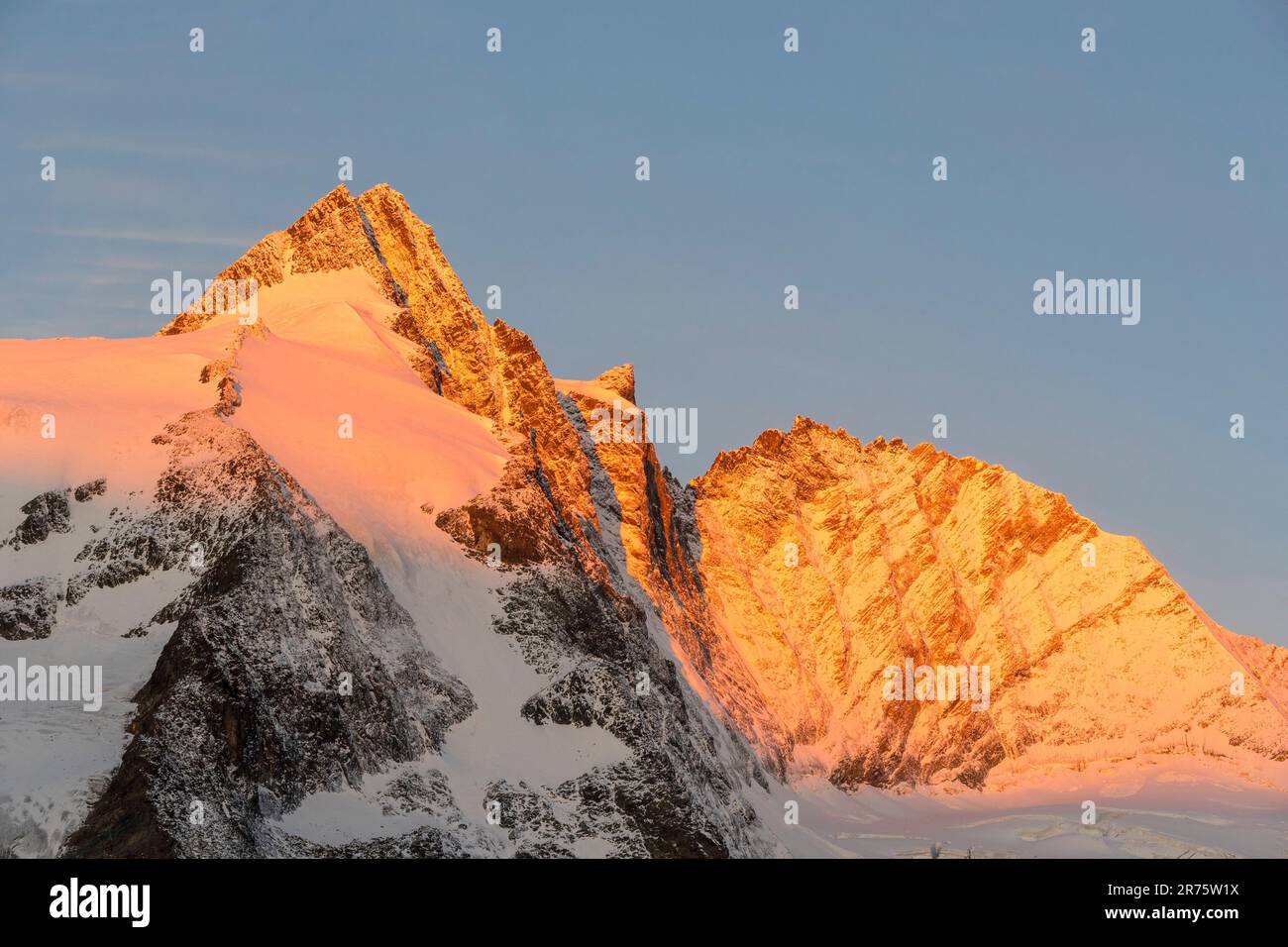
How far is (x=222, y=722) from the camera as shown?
169m

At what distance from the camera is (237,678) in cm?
17325

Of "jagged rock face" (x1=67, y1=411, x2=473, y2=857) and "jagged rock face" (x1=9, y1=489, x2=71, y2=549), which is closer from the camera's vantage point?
"jagged rock face" (x1=67, y1=411, x2=473, y2=857)

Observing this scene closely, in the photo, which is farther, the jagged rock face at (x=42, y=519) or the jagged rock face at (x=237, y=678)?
the jagged rock face at (x=42, y=519)

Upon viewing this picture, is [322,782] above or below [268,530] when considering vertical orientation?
below

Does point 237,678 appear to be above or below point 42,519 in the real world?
below

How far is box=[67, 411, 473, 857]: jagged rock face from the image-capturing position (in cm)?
15975

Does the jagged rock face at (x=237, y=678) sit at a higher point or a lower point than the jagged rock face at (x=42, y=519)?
lower

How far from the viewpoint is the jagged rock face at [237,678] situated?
524ft

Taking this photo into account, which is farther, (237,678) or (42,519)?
(42,519)
